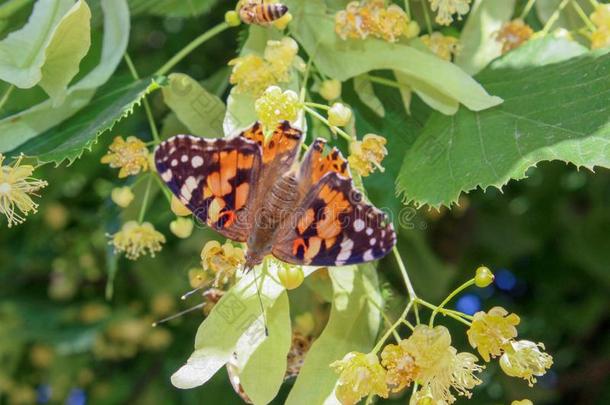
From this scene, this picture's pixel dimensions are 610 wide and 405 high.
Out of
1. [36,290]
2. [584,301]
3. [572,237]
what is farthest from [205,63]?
[584,301]

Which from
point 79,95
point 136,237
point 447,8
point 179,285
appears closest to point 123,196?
point 136,237

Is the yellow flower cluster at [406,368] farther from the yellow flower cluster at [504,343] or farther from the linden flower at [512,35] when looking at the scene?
the linden flower at [512,35]

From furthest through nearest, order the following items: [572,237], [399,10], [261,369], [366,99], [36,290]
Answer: [36,290] < [572,237] < [366,99] < [399,10] < [261,369]

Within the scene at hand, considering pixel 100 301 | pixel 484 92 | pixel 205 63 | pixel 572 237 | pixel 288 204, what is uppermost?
pixel 484 92

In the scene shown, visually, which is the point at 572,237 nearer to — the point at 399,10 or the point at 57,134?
the point at 399,10

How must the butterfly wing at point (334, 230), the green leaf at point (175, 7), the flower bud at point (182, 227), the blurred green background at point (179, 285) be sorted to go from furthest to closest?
the blurred green background at point (179, 285) < the green leaf at point (175, 7) < the flower bud at point (182, 227) < the butterfly wing at point (334, 230)

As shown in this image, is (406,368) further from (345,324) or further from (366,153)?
(366,153)

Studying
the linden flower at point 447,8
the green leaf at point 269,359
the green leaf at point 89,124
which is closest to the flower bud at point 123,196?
the green leaf at point 89,124

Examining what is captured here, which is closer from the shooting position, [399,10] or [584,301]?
[399,10]
